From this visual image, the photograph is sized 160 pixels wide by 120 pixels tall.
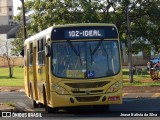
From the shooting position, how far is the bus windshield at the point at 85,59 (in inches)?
662

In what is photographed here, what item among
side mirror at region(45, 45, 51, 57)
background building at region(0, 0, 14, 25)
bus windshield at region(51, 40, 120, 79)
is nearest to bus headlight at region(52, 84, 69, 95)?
bus windshield at region(51, 40, 120, 79)

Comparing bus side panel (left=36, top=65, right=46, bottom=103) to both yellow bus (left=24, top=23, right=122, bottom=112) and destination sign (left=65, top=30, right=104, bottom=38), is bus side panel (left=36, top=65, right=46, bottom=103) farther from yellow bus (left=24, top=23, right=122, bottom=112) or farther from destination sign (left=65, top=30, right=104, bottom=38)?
destination sign (left=65, top=30, right=104, bottom=38)

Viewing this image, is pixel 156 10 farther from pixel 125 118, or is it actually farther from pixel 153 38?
pixel 125 118

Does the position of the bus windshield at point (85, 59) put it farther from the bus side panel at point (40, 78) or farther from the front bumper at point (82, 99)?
the bus side panel at point (40, 78)

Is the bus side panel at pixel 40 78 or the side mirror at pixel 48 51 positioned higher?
the side mirror at pixel 48 51

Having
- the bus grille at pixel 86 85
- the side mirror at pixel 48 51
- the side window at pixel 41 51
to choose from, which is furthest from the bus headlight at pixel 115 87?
the side window at pixel 41 51

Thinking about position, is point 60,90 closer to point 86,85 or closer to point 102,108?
point 86,85

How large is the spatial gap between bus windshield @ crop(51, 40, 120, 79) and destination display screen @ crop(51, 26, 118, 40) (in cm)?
19

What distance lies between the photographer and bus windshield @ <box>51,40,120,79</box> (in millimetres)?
16812

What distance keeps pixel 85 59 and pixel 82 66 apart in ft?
0.86

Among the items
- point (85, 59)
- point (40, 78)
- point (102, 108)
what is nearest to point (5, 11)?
point (40, 78)

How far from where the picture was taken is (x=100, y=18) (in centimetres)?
3941

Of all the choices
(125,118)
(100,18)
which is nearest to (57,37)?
(125,118)

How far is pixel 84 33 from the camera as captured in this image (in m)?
17.3
